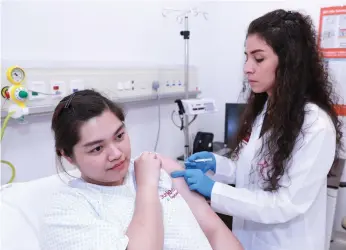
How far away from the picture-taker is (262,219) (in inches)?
46.2

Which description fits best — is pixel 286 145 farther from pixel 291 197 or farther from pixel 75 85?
pixel 75 85

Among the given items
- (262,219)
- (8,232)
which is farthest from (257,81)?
(8,232)

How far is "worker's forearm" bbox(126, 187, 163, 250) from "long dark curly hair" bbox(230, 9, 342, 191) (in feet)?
1.76

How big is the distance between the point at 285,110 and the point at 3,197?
1.23 metres

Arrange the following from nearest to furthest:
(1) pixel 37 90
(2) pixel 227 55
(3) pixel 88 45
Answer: (1) pixel 37 90 → (3) pixel 88 45 → (2) pixel 227 55

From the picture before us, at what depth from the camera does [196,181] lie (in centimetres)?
123

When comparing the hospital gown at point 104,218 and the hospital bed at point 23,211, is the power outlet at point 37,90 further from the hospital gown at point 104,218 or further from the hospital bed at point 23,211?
the hospital gown at point 104,218

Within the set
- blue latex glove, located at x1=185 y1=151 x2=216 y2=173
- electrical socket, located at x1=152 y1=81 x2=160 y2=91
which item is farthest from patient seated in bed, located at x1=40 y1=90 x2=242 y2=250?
electrical socket, located at x1=152 y1=81 x2=160 y2=91

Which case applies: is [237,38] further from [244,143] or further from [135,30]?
[244,143]

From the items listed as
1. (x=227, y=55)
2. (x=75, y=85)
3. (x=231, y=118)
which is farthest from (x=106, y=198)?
(x=227, y=55)

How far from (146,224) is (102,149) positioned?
0.27 meters

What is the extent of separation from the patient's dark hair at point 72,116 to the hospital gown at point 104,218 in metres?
0.16

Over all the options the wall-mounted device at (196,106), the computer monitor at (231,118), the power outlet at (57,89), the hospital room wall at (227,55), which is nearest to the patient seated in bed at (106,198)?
the power outlet at (57,89)

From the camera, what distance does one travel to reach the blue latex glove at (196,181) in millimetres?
1228
